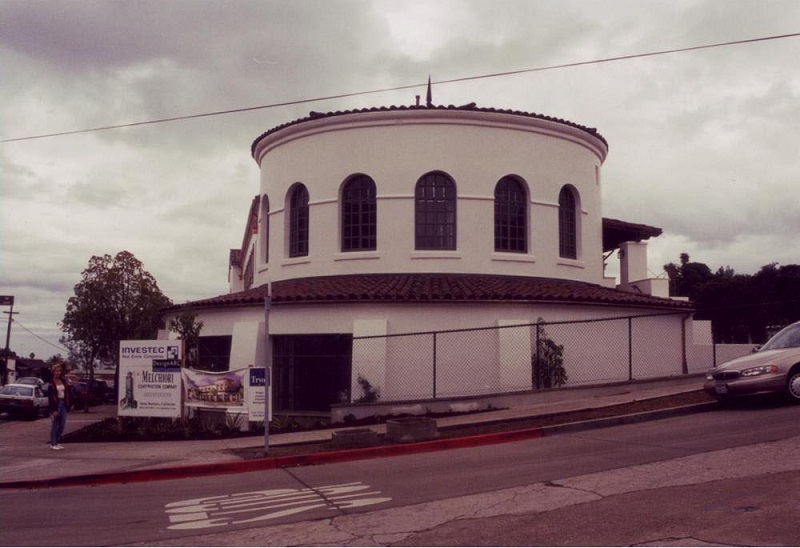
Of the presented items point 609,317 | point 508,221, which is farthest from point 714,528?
point 508,221

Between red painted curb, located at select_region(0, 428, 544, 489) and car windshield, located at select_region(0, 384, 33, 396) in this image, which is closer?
red painted curb, located at select_region(0, 428, 544, 489)

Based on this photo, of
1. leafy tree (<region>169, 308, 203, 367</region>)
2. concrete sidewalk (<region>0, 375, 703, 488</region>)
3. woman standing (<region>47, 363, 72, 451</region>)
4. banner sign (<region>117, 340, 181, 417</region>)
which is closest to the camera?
concrete sidewalk (<region>0, 375, 703, 488</region>)

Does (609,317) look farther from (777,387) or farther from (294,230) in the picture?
(294,230)

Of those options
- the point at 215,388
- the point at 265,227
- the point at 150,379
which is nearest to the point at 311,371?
the point at 215,388

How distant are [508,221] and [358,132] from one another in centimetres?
525

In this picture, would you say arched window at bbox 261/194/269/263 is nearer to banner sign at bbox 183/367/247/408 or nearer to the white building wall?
the white building wall

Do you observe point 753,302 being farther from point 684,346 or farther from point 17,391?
point 17,391

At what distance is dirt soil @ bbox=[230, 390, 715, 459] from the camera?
15320 millimetres

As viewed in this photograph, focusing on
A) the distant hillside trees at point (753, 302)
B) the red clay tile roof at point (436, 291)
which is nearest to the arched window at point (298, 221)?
the red clay tile roof at point (436, 291)

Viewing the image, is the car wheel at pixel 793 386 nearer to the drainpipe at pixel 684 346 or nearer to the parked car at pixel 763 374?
the parked car at pixel 763 374

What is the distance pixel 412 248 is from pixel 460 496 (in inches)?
552

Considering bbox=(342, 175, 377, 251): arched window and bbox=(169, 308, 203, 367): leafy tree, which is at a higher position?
bbox=(342, 175, 377, 251): arched window

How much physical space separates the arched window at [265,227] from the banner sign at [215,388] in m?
7.81

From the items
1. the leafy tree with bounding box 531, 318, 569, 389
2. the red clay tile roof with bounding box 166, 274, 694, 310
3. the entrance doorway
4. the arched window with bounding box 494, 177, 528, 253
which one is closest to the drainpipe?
the red clay tile roof with bounding box 166, 274, 694, 310
